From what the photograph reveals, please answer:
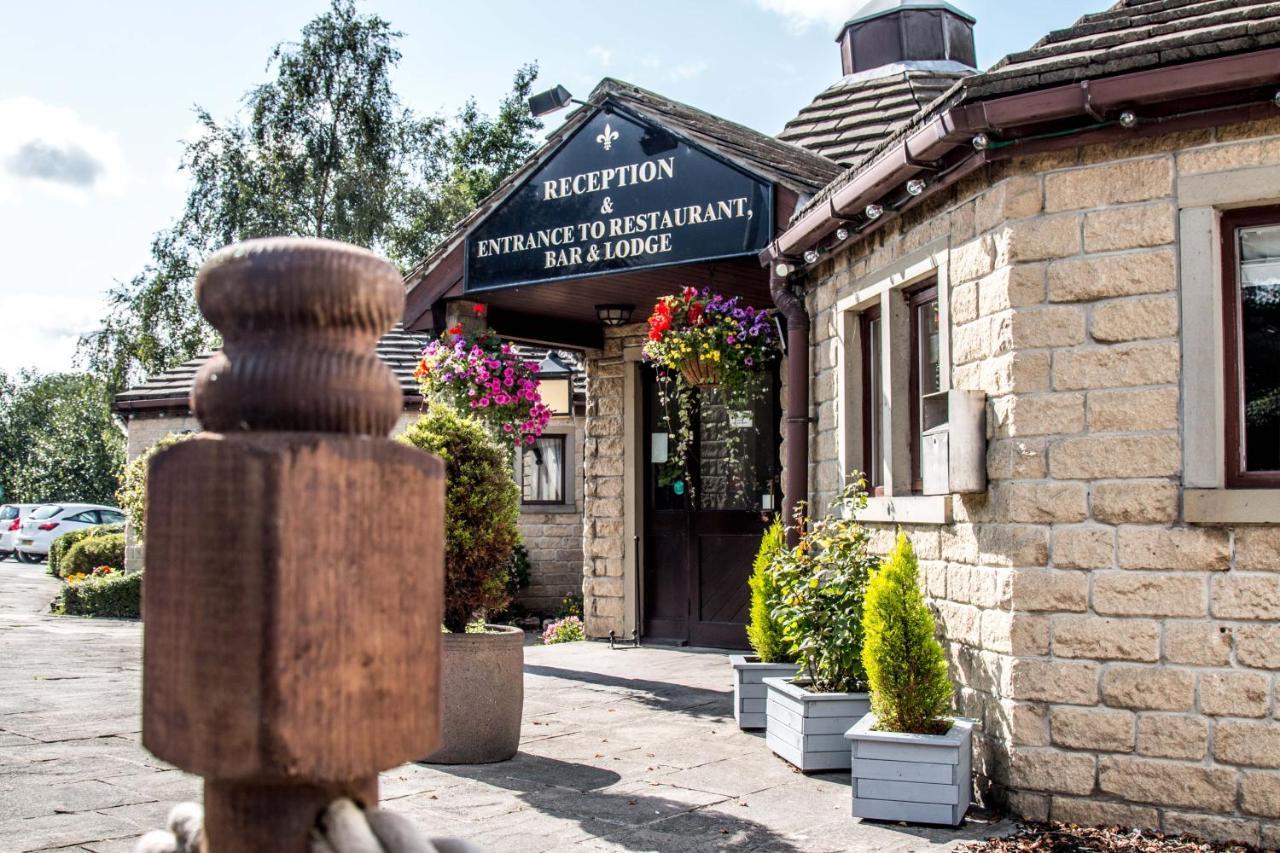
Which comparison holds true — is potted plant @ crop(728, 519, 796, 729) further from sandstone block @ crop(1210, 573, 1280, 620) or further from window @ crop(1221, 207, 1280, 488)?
window @ crop(1221, 207, 1280, 488)

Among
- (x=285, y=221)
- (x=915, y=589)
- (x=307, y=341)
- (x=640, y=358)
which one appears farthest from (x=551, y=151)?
(x=285, y=221)

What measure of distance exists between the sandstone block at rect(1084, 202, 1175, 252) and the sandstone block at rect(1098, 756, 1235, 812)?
2.25 metres

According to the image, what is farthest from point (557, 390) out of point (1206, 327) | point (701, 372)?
point (1206, 327)

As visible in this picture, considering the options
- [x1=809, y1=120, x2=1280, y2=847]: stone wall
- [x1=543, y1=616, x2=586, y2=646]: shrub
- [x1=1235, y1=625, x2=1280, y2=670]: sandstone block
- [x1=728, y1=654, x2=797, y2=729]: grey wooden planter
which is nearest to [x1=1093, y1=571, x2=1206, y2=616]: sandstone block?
[x1=809, y1=120, x2=1280, y2=847]: stone wall

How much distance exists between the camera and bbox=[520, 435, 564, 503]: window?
656 inches

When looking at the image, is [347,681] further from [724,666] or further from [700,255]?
[724,666]

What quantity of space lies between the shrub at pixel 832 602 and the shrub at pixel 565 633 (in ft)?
17.8

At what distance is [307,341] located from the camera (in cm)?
101

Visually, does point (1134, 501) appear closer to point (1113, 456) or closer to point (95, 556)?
point (1113, 456)

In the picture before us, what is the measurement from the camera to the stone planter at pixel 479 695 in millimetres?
6316

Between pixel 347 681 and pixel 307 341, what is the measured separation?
0.29 meters

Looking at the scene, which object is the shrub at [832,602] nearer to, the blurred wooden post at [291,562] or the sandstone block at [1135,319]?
the sandstone block at [1135,319]

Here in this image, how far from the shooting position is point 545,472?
16.7 m

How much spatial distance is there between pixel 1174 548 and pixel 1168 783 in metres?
1.00
